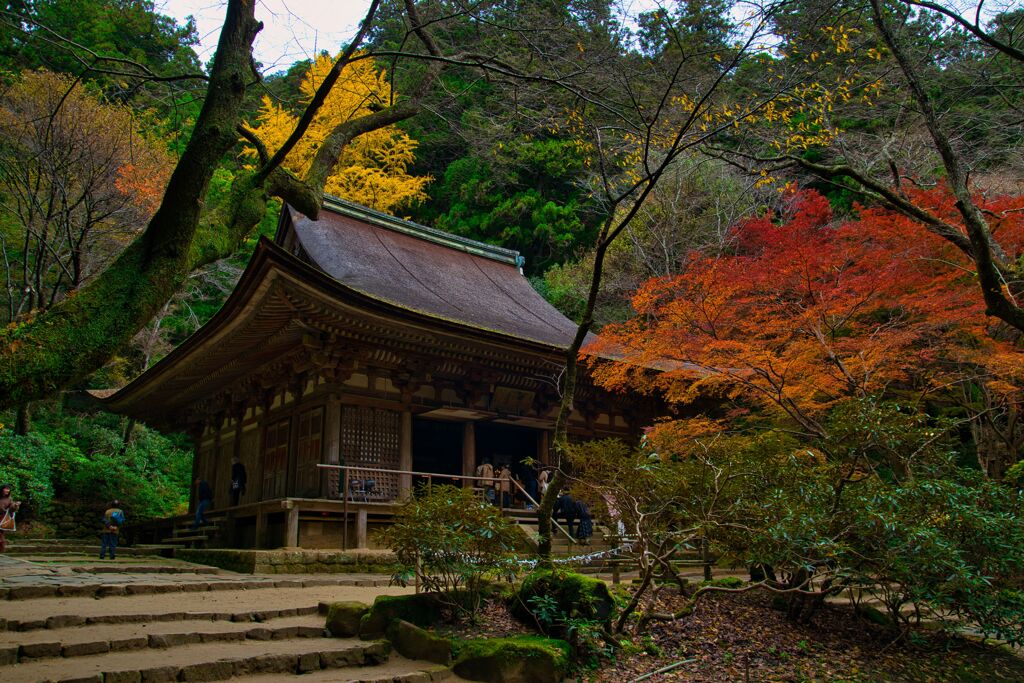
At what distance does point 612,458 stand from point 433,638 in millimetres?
2371

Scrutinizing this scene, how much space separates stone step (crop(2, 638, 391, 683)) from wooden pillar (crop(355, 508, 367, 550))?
4763 mm

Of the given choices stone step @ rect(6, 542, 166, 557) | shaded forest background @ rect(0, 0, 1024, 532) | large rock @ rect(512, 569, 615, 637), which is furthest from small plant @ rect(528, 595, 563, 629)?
stone step @ rect(6, 542, 166, 557)

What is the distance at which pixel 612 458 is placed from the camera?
6.84m

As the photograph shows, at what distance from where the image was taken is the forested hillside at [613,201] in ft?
18.0

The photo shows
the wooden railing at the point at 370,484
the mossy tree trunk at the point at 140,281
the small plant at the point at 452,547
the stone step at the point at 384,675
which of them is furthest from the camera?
the wooden railing at the point at 370,484

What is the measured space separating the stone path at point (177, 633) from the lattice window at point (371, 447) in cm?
348

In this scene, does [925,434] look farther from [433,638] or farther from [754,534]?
[433,638]

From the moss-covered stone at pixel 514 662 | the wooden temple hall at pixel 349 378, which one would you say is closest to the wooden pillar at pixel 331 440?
the wooden temple hall at pixel 349 378

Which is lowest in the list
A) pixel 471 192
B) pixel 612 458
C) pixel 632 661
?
pixel 632 661

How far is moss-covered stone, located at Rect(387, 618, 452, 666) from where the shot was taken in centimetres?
545

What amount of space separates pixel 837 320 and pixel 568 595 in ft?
29.9

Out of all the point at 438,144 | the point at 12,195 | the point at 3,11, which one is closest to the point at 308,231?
the point at 12,195

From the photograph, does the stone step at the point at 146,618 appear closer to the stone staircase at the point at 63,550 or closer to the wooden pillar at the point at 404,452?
the wooden pillar at the point at 404,452

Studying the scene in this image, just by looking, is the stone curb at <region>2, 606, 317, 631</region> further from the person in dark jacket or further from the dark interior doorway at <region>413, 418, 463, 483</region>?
the dark interior doorway at <region>413, 418, 463, 483</region>
